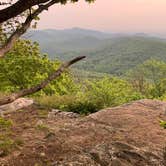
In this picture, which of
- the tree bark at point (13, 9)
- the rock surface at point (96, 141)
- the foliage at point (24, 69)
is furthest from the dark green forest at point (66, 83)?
the tree bark at point (13, 9)

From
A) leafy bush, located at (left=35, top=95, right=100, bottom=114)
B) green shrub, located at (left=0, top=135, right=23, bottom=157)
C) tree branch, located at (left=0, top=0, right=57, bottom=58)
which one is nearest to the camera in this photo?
tree branch, located at (left=0, top=0, right=57, bottom=58)

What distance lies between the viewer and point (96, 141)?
13133 mm

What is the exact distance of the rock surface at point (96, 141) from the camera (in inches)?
455

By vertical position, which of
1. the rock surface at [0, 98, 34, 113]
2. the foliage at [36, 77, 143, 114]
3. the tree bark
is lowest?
the foliage at [36, 77, 143, 114]

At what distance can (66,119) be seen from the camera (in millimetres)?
16438

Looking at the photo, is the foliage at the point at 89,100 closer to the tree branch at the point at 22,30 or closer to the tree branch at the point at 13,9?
the tree branch at the point at 22,30

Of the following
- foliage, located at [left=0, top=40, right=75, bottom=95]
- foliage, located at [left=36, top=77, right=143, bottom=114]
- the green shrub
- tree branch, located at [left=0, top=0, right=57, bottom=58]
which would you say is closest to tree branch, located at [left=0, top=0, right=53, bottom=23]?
tree branch, located at [left=0, top=0, right=57, bottom=58]

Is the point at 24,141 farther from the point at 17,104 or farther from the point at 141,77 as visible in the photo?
the point at 141,77

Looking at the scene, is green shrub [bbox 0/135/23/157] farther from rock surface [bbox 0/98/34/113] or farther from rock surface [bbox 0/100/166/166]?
rock surface [bbox 0/98/34/113]

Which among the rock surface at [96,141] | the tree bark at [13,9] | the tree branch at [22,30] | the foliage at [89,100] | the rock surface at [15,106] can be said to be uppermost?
the tree bark at [13,9]

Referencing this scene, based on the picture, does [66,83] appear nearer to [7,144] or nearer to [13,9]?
[7,144]

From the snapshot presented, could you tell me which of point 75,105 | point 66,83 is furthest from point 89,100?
point 66,83

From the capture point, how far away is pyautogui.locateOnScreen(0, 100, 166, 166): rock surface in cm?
1155

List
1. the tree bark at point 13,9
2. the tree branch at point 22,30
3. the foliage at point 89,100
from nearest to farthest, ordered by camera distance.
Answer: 1. the tree bark at point 13,9
2. the tree branch at point 22,30
3. the foliage at point 89,100
